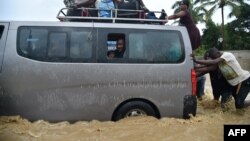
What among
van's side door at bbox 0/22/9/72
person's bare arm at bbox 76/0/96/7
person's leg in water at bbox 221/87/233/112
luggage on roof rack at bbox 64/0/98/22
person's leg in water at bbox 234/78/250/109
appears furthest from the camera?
person's leg in water at bbox 221/87/233/112

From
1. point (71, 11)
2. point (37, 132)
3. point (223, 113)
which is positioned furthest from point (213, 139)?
point (71, 11)

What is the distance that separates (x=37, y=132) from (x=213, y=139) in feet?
8.83

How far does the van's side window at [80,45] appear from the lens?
23.5 ft

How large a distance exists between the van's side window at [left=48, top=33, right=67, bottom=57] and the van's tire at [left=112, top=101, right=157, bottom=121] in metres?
1.27

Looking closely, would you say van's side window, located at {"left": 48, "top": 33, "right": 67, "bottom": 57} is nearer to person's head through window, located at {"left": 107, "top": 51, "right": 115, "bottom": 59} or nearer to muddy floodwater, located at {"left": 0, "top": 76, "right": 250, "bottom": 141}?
person's head through window, located at {"left": 107, "top": 51, "right": 115, "bottom": 59}

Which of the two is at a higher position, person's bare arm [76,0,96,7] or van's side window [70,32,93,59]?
person's bare arm [76,0,96,7]

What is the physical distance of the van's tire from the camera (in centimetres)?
731

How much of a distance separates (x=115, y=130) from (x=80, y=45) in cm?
145

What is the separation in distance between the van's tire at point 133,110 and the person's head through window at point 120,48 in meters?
0.79

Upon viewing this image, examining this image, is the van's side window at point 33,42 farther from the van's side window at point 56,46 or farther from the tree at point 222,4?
the tree at point 222,4

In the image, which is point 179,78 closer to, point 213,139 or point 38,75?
point 213,139

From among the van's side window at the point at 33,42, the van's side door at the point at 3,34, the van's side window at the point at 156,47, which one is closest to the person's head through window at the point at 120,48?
the van's side window at the point at 156,47

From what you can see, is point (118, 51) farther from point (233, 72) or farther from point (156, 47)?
point (233, 72)

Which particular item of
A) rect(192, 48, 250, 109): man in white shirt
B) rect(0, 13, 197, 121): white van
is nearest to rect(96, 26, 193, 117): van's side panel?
rect(0, 13, 197, 121): white van
